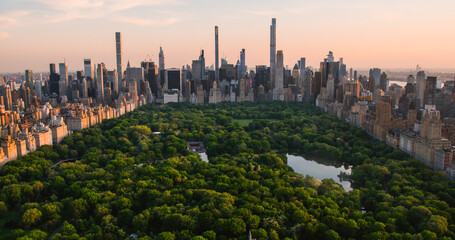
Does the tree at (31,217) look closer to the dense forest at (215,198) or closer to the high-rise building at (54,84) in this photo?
the dense forest at (215,198)

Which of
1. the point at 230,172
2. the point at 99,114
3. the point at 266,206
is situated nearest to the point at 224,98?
the point at 99,114

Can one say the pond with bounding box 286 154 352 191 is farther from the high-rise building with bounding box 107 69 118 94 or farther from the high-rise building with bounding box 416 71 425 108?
the high-rise building with bounding box 107 69 118 94

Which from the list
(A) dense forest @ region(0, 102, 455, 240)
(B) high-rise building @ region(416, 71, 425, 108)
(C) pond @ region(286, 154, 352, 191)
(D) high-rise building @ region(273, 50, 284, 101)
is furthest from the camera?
(D) high-rise building @ region(273, 50, 284, 101)

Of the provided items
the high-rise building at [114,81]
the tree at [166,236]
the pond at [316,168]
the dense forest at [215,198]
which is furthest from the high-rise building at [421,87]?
the high-rise building at [114,81]

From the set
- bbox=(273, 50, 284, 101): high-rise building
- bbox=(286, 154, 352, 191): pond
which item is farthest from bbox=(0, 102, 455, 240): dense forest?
bbox=(273, 50, 284, 101): high-rise building

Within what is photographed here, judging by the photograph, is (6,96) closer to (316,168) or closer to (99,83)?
(99,83)

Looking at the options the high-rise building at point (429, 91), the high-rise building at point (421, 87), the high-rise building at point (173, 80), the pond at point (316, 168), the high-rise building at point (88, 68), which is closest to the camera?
the pond at point (316, 168)
